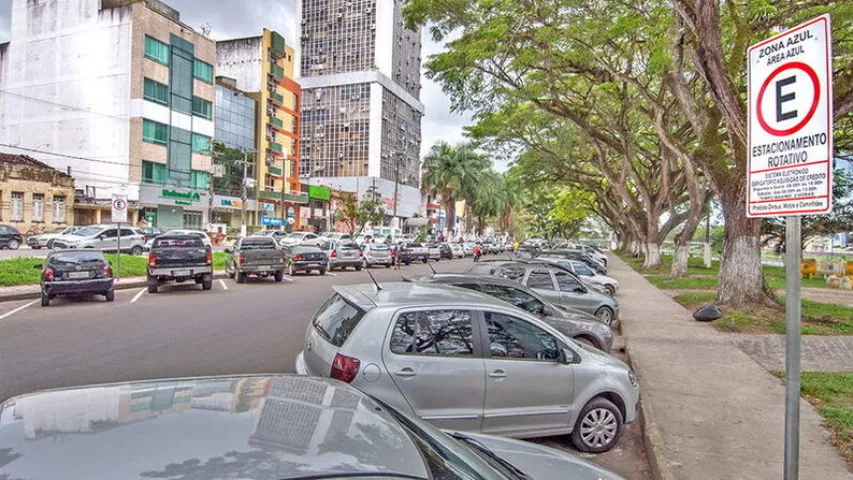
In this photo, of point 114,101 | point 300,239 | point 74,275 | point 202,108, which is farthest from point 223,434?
point 202,108

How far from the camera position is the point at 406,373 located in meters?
4.50

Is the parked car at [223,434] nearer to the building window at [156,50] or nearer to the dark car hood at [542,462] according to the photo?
the dark car hood at [542,462]

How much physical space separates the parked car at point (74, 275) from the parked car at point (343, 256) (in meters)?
12.9

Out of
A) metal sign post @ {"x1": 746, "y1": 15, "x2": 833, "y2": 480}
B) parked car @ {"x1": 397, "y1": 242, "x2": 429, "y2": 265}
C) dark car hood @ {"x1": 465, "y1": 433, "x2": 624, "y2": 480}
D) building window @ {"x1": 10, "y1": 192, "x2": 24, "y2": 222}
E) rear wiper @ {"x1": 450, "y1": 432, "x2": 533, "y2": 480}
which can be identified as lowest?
dark car hood @ {"x1": 465, "y1": 433, "x2": 624, "y2": 480}

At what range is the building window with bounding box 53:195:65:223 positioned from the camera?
1479 inches

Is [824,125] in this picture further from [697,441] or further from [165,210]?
[165,210]

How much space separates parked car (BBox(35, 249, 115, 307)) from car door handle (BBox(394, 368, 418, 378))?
12.3m

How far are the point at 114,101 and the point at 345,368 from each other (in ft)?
155

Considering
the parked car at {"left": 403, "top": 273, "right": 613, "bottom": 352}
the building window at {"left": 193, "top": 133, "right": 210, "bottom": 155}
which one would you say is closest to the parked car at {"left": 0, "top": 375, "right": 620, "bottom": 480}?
the parked car at {"left": 403, "top": 273, "right": 613, "bottom": 352}

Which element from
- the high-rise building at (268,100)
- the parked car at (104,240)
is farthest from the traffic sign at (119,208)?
the high-rise building at (268,100)

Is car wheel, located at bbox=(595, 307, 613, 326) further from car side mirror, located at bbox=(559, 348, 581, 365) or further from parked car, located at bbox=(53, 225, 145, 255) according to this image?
parked car, located at bbox=(53, 225, 145, 255)

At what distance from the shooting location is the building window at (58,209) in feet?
123

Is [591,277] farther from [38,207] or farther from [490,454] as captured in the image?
[38,207]

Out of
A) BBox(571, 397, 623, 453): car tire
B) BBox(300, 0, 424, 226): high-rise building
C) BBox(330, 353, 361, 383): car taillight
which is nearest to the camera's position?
BBox(330, 353, 361, 383): car taillight
